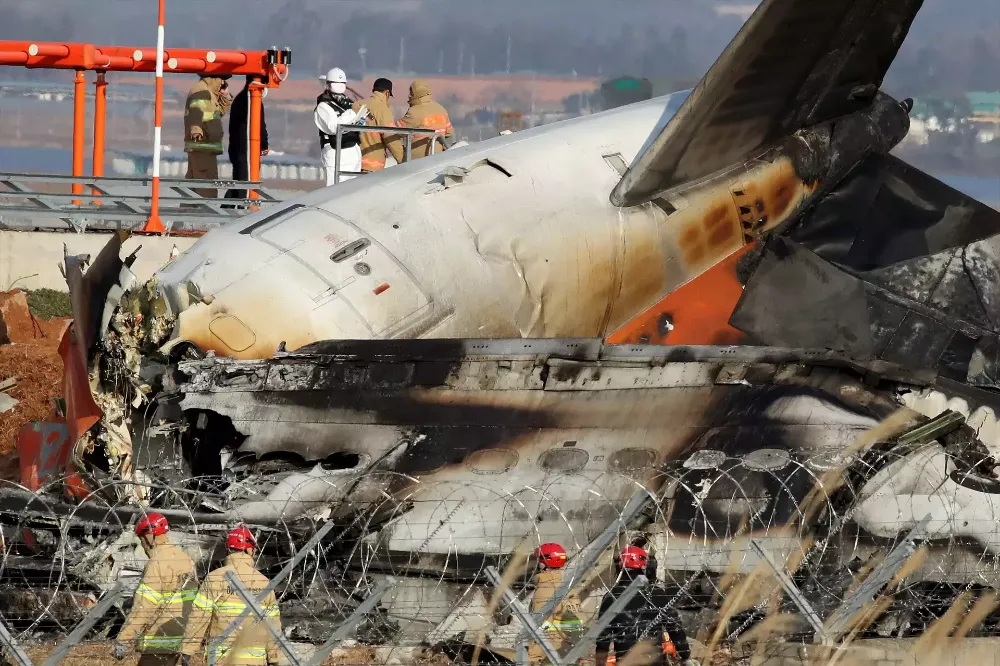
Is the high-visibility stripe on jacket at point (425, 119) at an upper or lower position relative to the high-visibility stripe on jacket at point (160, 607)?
upper

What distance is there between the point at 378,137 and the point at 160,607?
12.6 m

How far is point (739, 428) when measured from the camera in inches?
432

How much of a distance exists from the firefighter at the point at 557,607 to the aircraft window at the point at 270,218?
13.2 ft

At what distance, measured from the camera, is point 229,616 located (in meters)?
8.66

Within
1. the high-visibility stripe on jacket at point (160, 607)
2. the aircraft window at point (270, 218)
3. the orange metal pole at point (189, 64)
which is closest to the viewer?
the high-visibility stripe on jacket at point (160, 607)

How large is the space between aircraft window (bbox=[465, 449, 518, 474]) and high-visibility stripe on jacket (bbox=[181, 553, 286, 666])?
2.05m

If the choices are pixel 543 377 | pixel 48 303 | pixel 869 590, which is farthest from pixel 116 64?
pixel 869 590

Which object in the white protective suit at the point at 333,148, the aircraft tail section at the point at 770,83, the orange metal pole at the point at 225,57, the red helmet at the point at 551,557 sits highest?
the aircraft tail section at the point at 770,83

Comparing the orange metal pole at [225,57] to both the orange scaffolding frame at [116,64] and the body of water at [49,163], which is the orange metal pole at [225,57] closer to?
the orange scaffolding frame at [116,64]

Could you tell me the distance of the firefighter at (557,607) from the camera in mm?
8859

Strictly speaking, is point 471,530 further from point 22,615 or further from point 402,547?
point 22,615

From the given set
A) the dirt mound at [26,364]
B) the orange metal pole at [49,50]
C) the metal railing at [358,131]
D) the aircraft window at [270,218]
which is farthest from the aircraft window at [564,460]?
the orange metal pole at [49,50]

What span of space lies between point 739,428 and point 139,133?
28389 millimetres

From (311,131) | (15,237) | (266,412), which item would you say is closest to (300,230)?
(266,412)
